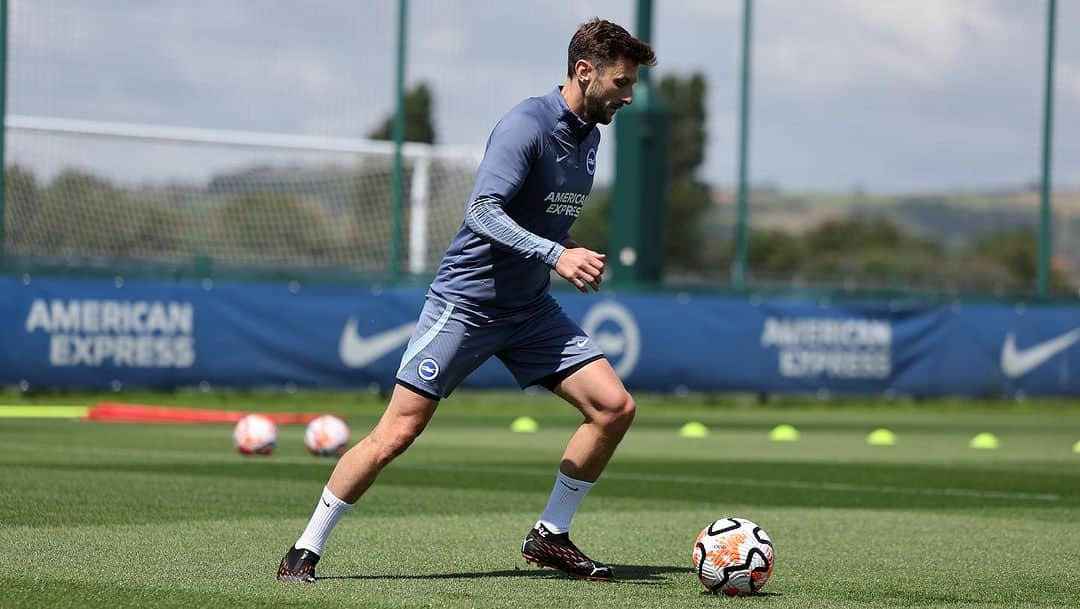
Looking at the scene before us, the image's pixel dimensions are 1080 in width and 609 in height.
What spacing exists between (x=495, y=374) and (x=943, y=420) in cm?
637

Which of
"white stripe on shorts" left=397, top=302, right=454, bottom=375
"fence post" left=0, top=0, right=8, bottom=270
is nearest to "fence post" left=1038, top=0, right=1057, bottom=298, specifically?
"fence post" left=0, top=0, right=8, bottom=270

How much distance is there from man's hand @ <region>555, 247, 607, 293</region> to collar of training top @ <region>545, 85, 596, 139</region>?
69 centimetres

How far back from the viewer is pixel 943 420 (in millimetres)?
25016

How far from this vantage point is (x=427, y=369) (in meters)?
7.44

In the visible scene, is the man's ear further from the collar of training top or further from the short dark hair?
the collar of training top

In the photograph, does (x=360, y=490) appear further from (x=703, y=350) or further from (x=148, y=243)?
(x=148, y=243)

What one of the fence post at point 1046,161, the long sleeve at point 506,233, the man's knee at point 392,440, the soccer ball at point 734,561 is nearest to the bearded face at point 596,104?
the long sleeve at point 506,233

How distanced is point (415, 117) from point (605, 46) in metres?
24.9

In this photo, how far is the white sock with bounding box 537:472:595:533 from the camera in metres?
7.94

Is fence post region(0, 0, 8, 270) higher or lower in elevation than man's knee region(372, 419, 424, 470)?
higher

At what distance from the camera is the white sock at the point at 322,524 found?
727 cm

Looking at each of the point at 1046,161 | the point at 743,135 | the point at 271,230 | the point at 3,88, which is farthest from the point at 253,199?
the point at 1046,161

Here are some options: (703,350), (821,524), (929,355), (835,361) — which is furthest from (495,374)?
(821,524)

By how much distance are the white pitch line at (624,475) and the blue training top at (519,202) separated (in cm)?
566
